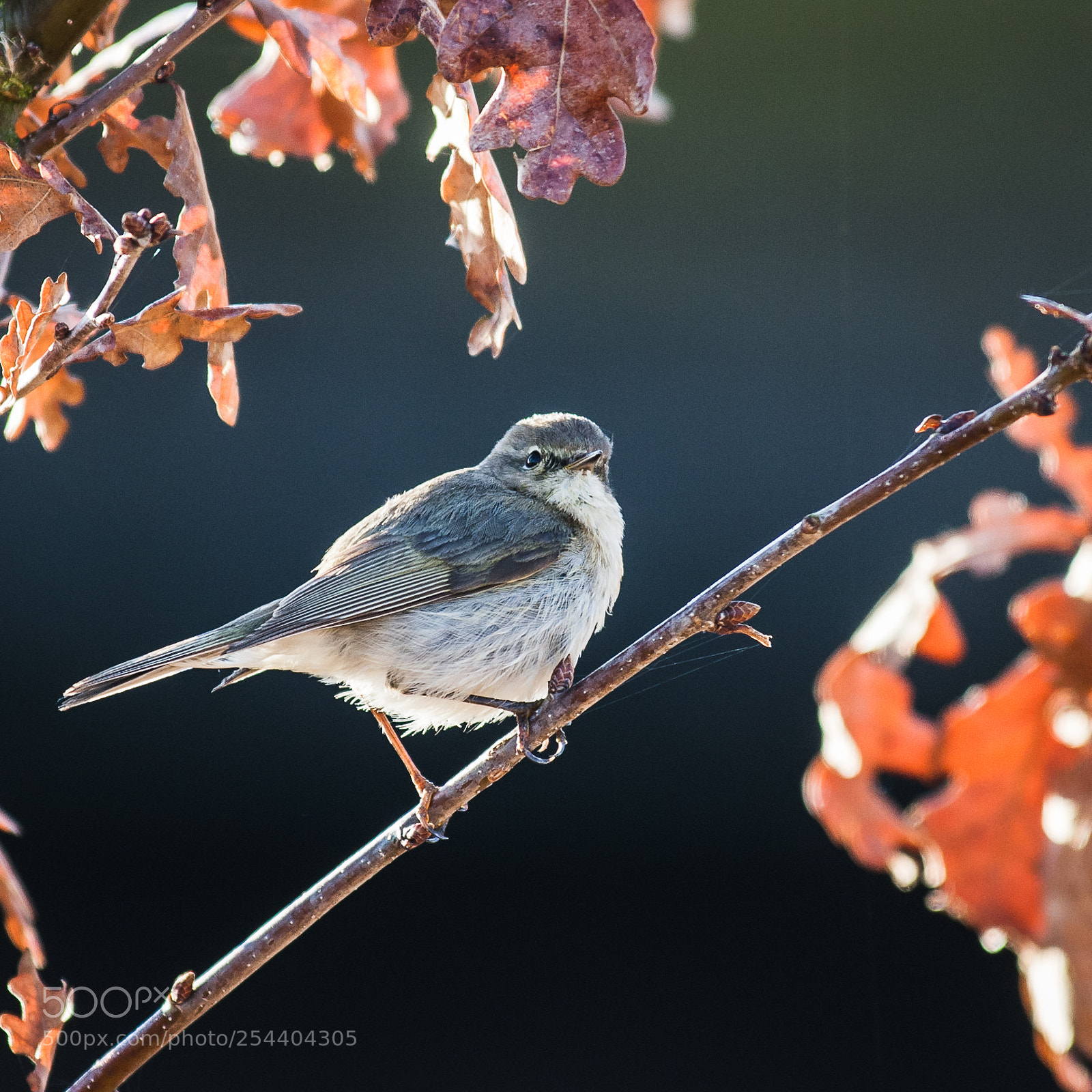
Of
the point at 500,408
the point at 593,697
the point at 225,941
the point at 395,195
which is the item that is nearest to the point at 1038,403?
the point at 593,697

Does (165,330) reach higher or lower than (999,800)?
higher

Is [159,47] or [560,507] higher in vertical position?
[159,47]

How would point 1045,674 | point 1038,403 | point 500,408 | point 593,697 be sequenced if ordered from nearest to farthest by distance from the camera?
point 1045,674
point 1038,403
point 593,697
point 500,408

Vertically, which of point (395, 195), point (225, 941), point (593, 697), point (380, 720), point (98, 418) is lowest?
point (225, 941)

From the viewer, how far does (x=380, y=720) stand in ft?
6.68

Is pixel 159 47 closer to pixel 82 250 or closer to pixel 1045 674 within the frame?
pixel 1045 674

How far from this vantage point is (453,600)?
2068mm

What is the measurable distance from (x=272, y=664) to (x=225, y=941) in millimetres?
1160

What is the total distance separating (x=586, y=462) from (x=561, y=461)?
→ 7 cm

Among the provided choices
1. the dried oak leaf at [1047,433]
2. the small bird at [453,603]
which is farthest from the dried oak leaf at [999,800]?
the small bird at [453,603]

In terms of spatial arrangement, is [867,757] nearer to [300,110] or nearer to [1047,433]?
[1047,433]

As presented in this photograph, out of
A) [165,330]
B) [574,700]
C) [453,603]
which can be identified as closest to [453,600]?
[453,603]

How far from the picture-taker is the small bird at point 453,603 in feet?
6.41

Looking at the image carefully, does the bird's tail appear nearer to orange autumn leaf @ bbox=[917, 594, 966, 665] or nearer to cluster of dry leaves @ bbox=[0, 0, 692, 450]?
cluster of dry leaves @ bbox=[0, 0, 692, 450]
